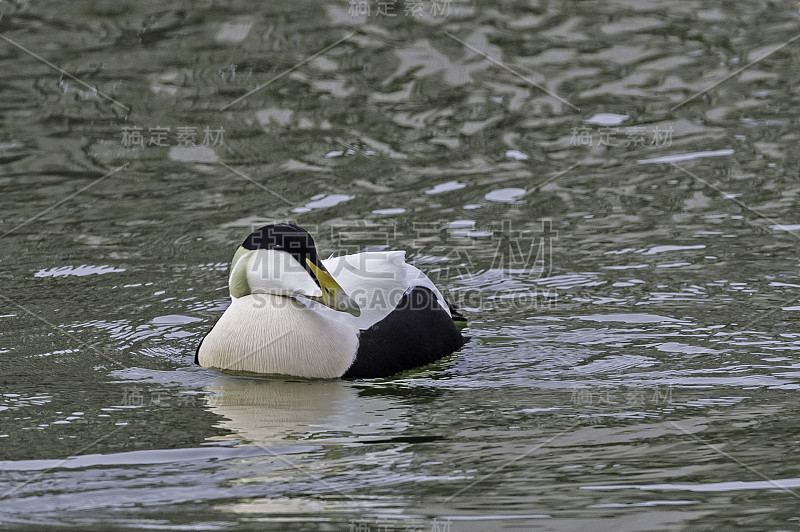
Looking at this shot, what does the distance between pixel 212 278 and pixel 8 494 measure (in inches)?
137

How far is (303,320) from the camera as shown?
255 inches

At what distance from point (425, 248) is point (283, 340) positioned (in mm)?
2360

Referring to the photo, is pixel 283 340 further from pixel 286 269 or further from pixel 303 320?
pixel 286 269

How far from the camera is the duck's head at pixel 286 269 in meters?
6.29

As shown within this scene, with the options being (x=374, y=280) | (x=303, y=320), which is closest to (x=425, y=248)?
(x=374, y=280)

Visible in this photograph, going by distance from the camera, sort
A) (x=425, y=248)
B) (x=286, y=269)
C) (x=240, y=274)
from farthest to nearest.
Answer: (x=425, y=248), (x=240, y=274), (x=286, y=269)

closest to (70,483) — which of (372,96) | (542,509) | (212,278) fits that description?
(542,509)

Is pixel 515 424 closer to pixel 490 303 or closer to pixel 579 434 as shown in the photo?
pixel 579 434

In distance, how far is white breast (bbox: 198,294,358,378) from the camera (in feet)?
21.2
